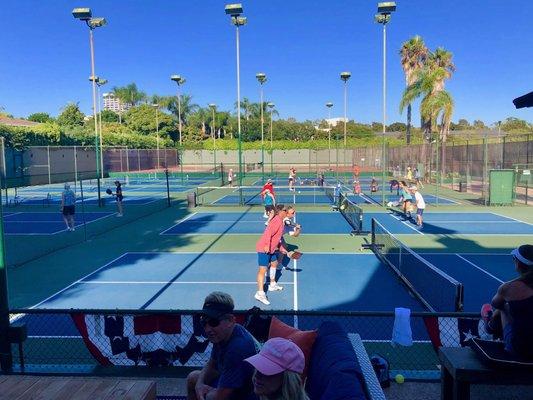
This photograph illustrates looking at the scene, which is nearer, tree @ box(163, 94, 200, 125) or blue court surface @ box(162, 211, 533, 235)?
blue court surface @ box(162, 211, 533, 235)

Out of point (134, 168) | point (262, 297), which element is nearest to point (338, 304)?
point (262, 297)

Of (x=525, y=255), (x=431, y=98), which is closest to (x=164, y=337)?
(x=525, y=255)

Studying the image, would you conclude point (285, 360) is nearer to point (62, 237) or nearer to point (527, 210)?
point (62, 237)

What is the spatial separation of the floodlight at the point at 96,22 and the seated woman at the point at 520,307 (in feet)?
89.0

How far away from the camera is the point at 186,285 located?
1166 cm

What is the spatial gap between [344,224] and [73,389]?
1752cm

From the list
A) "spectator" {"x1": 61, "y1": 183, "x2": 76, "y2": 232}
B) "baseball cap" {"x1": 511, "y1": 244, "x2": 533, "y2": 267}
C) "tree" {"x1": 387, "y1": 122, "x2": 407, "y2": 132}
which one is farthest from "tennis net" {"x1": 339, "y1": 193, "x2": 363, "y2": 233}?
"tree" {"x1": 387, "y1": 122, "x2": 407, "y2": 132}

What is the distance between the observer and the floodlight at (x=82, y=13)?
2500cm

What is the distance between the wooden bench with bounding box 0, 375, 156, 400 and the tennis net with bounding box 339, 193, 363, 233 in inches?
559

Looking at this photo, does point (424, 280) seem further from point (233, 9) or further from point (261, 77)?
point (261, 77)

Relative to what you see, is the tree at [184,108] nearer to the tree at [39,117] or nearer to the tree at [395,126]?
the tree at [39,117]

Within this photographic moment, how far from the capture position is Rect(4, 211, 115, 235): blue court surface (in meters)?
20.2

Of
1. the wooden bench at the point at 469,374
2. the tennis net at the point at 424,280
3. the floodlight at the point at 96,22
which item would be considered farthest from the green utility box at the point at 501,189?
the wooden bench at the point at 469,374

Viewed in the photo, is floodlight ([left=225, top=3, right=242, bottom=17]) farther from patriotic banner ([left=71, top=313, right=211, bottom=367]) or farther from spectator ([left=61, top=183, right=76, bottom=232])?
patriotic banner ([left=71, top=313, right=211, bottom=367])
